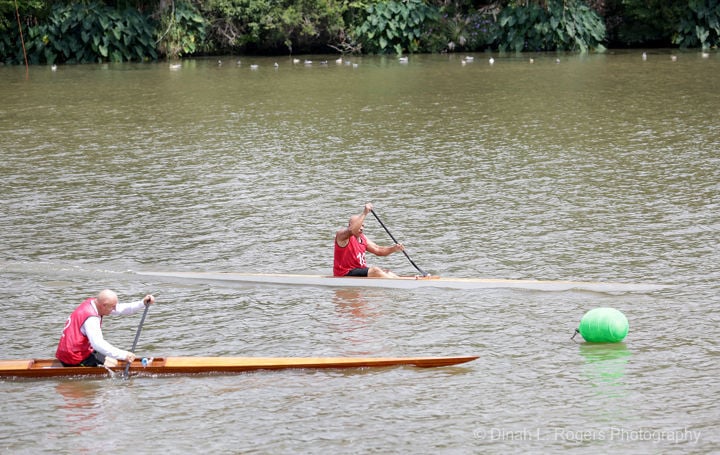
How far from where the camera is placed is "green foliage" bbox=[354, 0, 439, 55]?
146ft

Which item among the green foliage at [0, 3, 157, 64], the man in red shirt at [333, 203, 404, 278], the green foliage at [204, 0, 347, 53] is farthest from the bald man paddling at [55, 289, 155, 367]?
the green foliage at [204, 0, 347, 53]

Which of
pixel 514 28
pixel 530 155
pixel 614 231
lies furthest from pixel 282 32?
pixel 614 231

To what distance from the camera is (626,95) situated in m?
30.1

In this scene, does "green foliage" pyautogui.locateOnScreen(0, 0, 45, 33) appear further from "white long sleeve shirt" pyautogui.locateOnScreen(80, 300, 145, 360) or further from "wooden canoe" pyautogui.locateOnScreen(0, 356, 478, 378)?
A: "white long sleeve shirt" pyautogui.locateOnScreen(80, 300, 145, 360)

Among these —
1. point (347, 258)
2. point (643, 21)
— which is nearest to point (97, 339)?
point (347, 258)

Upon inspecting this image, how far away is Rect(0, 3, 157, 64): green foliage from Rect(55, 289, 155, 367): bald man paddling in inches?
1338

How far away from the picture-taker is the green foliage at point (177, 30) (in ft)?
145

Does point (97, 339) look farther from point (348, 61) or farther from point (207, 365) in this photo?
point (348, 61)

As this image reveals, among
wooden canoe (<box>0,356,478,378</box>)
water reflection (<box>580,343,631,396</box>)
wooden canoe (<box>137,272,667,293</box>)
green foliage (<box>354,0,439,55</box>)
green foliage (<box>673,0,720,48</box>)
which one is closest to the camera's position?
water reflection (<box>580,343,631,396</box>)

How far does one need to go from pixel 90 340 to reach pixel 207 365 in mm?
1223

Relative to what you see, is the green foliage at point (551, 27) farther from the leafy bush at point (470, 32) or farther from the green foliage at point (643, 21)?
the green foliage at point (643, 21)

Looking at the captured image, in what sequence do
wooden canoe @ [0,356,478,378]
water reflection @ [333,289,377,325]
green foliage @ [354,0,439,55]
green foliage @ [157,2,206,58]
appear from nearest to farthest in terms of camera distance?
wooden canoe @ [0,356,478,378]
water reflection @ [333,289,377,325]
green foliage @ [157,2,206,58]
green foliage @ [354,0,439,55]

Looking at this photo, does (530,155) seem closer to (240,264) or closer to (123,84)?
(240,264)

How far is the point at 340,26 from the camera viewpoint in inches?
1772
